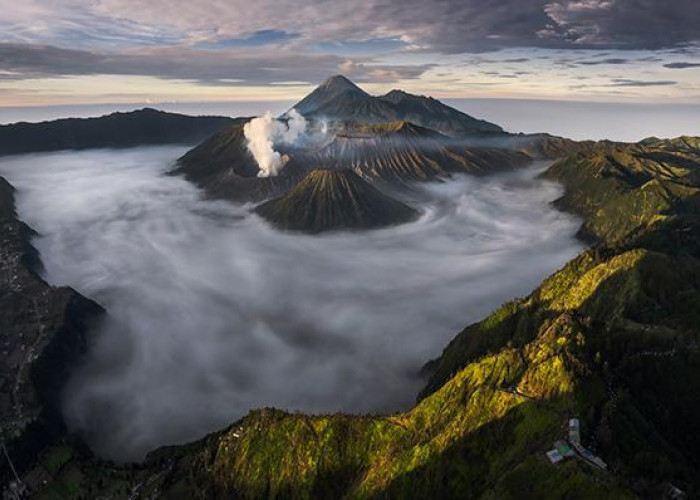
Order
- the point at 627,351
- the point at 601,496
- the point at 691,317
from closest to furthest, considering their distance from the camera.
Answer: the point at 601,496
the point at 627,351
the point at 691,317

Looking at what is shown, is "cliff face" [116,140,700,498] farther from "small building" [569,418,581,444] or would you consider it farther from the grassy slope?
Answer: "small building" [569,418,581,444]

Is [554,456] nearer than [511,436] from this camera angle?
Yes

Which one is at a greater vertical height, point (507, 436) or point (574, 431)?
point (574, 431)

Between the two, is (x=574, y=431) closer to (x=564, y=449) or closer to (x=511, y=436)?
(x=564, y=449)

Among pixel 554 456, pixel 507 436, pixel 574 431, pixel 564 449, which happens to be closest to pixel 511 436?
pixel 507 436

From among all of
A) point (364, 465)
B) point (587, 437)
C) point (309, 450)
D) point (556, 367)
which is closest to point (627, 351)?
point (556, 367)

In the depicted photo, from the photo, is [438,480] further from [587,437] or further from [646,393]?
[646,393]

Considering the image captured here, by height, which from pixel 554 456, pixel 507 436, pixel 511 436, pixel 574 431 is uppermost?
pixel 574 431

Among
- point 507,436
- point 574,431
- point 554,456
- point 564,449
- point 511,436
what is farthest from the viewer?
point 507,436
